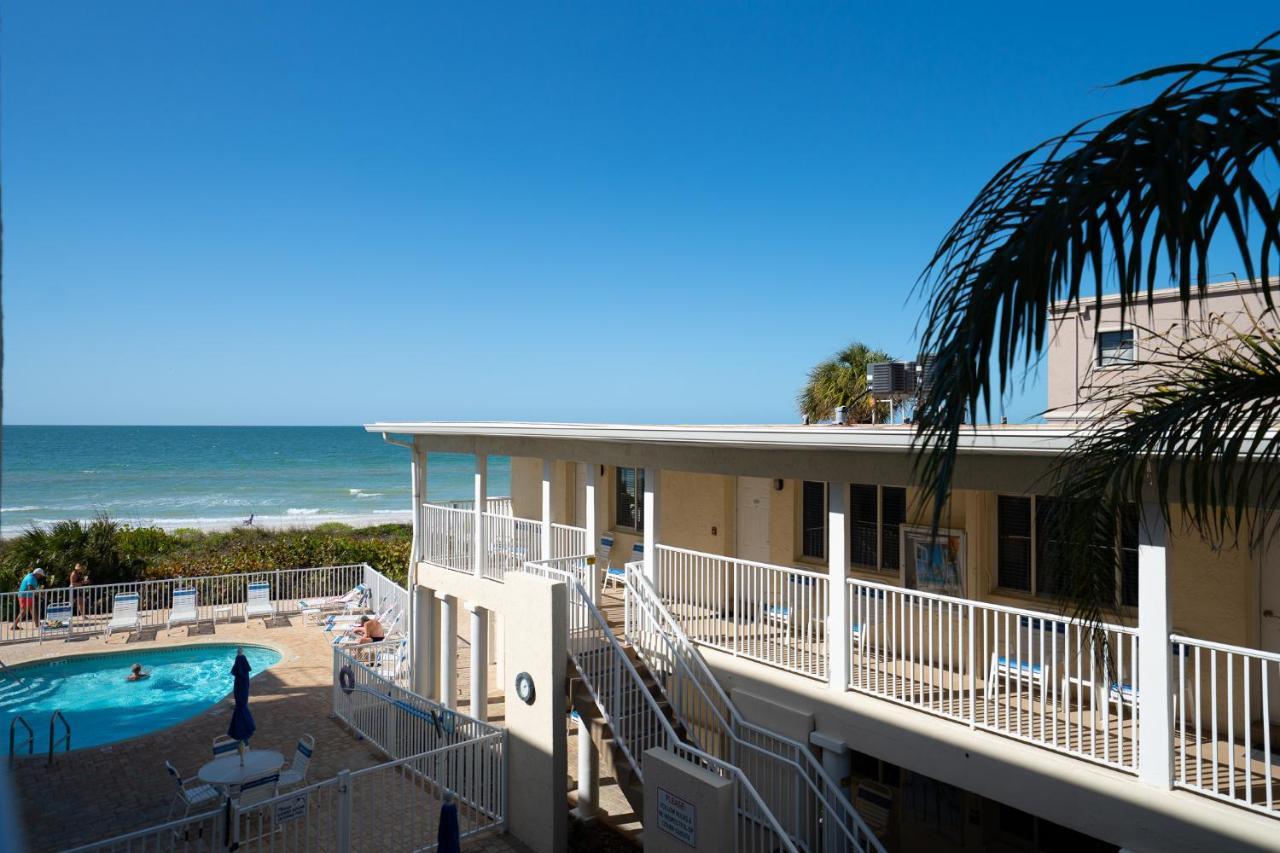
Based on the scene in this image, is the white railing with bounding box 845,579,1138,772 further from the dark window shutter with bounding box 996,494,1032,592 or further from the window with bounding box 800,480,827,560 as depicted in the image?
the window with bounding box 800,480,827,560

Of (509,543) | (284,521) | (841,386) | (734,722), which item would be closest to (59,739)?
(509,543)

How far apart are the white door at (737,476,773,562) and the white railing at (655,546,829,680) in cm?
51

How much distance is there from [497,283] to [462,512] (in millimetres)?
45179

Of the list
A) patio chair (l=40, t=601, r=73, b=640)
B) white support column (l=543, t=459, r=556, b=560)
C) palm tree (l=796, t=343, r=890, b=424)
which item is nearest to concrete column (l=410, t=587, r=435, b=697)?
white support column (l=543, t=459, r=556, b=560)

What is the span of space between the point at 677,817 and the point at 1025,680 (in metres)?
4.41

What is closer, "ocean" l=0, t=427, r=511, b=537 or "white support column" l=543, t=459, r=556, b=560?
"white support column" l=543, t=459, r=556, b=560

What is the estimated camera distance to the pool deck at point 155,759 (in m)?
11.5

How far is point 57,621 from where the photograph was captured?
838 inches

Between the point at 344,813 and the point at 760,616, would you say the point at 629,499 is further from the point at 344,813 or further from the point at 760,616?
the point at 344,813

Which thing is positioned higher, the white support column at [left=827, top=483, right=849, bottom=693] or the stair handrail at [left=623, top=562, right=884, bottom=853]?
the white support column at [left=827, top=483, right=849, bottom=693]

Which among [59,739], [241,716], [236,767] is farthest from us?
[59,739]

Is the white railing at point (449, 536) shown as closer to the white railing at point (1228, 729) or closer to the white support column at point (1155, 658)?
the white support column at point (1155, 658)

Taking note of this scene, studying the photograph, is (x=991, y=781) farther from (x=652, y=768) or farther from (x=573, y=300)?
(x=573, y=300)

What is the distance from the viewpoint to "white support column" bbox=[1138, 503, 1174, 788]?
6.89 meters
